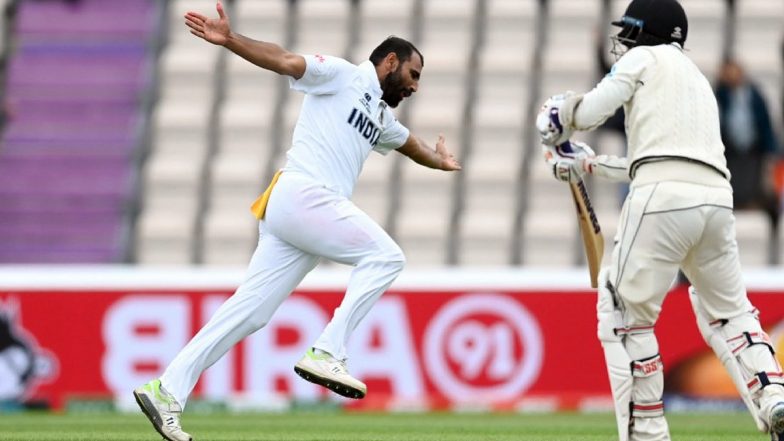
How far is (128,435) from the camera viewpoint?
8047mm

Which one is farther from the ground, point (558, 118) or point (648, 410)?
point (558, 118)

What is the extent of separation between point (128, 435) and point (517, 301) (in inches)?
148

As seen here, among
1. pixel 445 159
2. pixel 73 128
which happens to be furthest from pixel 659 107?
pixel 73 128

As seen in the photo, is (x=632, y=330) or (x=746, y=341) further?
(x=746, y=341)

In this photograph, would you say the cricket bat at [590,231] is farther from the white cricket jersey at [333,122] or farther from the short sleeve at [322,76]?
the short sleeve at [322,76]

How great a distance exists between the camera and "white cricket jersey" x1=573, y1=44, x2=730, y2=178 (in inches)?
244

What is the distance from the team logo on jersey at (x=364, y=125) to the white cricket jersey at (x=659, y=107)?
1.11 metres

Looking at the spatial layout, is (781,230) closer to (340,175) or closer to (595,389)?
(595,389)

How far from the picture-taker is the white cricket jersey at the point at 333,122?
6.86m

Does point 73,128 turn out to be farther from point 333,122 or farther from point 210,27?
point 210,27

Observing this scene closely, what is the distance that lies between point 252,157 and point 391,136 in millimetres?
6404

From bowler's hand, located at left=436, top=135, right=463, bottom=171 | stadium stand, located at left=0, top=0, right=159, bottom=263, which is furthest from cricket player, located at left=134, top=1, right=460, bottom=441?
stadium stand, located at left=0, top=0, right=159, bottom=263

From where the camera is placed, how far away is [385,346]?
36.2 ft

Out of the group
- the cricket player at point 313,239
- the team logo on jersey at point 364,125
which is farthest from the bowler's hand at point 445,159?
the cricket player at point 313,239
